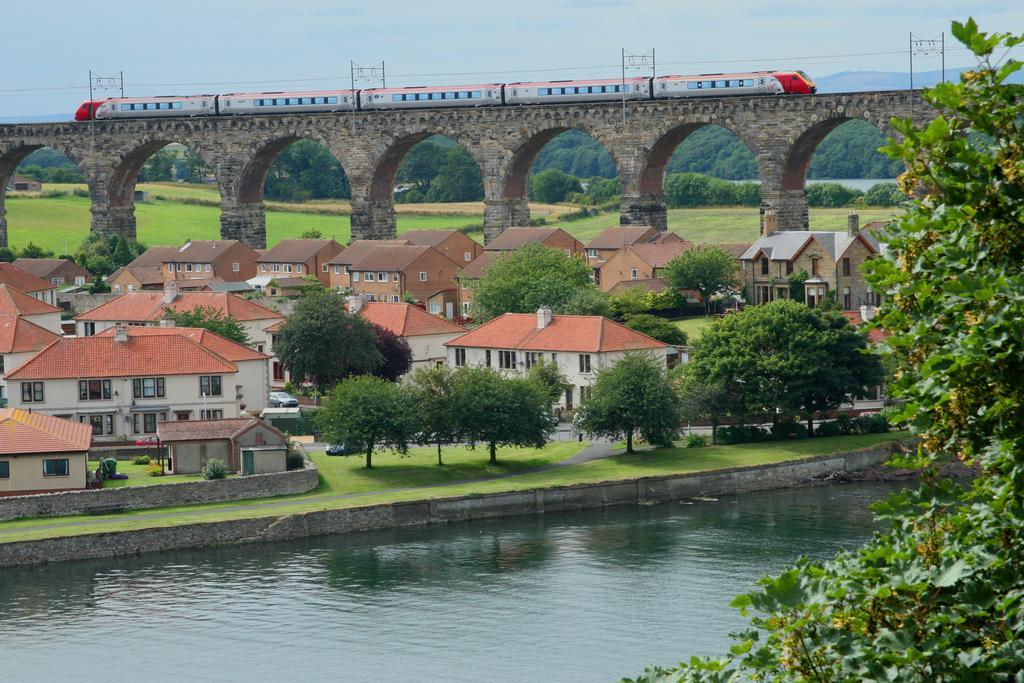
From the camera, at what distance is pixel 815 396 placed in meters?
69.4

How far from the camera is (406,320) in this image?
82688mm

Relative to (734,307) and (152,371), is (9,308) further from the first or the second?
(734,307)

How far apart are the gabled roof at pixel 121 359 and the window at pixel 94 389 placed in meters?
0.33

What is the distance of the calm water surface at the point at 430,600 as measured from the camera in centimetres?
4188

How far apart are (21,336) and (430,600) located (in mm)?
30544

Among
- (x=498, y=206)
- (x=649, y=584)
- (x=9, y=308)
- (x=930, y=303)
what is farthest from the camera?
(x=498, y=206)

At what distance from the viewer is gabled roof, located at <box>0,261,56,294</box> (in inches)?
3762

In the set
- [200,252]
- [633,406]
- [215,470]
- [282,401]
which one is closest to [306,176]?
[200,252]

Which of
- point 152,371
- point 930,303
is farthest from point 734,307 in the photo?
point 930,303

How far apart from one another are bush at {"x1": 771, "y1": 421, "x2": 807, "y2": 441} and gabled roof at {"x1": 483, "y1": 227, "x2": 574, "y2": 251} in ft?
112

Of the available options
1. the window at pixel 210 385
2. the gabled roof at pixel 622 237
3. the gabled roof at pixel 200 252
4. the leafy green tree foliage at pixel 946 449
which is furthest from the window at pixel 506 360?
the leafy green tree foliage at pixel 946 449

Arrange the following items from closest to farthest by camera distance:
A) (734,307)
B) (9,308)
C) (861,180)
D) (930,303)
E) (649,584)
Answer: (930,303)
(649,584)
(9,308)
(734,307)
(861,180)

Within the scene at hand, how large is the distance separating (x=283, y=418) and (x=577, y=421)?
1200 centimetres

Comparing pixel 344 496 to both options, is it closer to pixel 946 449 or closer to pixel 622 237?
pixel 946 449
